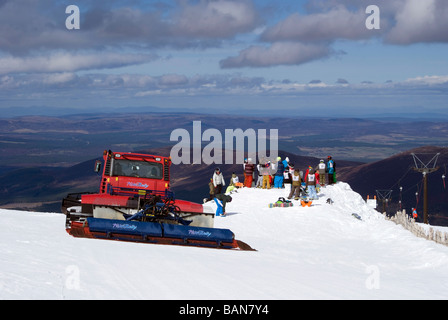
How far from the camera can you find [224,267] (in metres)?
12.2

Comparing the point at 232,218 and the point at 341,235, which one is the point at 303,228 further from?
the point at 232,218

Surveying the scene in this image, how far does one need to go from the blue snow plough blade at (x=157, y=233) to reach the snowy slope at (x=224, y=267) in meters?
0.42

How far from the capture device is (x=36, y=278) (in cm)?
927

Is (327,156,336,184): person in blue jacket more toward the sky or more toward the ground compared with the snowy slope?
more toward the sky

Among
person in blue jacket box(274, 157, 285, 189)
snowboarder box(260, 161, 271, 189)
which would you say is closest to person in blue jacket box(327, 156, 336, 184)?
person in blue jacket box(274, 157, 285, 189)

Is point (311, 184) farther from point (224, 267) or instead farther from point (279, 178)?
point (224, 267)

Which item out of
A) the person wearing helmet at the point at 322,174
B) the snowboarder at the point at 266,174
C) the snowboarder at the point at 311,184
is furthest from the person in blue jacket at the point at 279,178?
the snowboarder at the point at 311,184

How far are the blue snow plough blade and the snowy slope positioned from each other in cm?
42

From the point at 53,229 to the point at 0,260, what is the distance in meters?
6.94

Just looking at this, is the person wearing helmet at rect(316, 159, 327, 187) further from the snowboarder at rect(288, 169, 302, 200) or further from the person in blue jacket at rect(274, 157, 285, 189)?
the snowboarder at rect(288, 169, 302, 200)

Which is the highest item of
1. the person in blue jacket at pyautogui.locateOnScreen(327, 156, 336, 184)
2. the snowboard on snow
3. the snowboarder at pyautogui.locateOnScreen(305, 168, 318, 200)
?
the person in blue jacket at pyautogui.locateOnScreen(327, 156, 336, 184)

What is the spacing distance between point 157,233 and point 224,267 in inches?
123

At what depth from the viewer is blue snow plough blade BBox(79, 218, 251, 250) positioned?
47.4 ft
